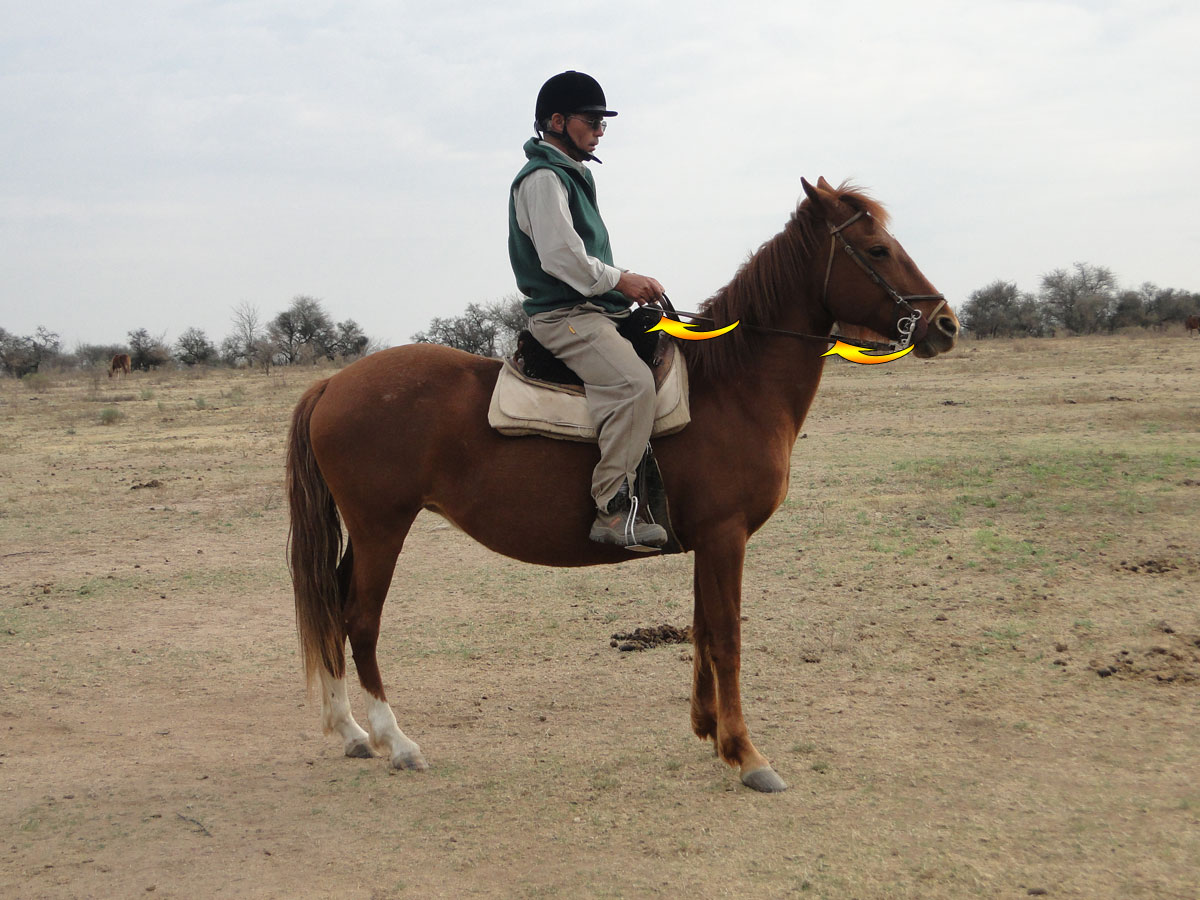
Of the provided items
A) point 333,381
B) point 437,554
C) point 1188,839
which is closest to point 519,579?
point 437,554

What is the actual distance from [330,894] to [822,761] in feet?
6.97

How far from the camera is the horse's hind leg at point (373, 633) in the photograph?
439 centimetres

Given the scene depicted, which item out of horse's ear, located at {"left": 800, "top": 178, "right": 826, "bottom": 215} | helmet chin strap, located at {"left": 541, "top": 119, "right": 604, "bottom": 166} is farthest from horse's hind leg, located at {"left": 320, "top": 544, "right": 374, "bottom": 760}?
horse's ear, located at {"left": 800, "top": 178, "right": 826, "bottom": 215}

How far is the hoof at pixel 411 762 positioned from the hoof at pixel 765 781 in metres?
1.49

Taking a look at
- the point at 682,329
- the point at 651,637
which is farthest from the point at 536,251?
the point at 651,637

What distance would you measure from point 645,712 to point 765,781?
1023mm

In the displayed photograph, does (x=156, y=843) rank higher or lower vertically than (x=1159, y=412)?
lower

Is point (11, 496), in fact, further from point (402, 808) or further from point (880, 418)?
point (880, 418)

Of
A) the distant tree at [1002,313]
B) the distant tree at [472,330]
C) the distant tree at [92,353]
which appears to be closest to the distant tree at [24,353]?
the distant tree at [92,353]

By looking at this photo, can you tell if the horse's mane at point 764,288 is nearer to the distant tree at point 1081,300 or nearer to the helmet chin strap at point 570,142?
the helmet chin strap at point 570,142

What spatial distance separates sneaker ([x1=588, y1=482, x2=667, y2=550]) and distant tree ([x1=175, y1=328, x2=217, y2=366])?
50453mm

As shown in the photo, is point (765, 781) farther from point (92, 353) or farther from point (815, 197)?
point (92, 353)

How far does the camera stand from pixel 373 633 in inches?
176

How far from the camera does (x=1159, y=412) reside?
44.1 feet
